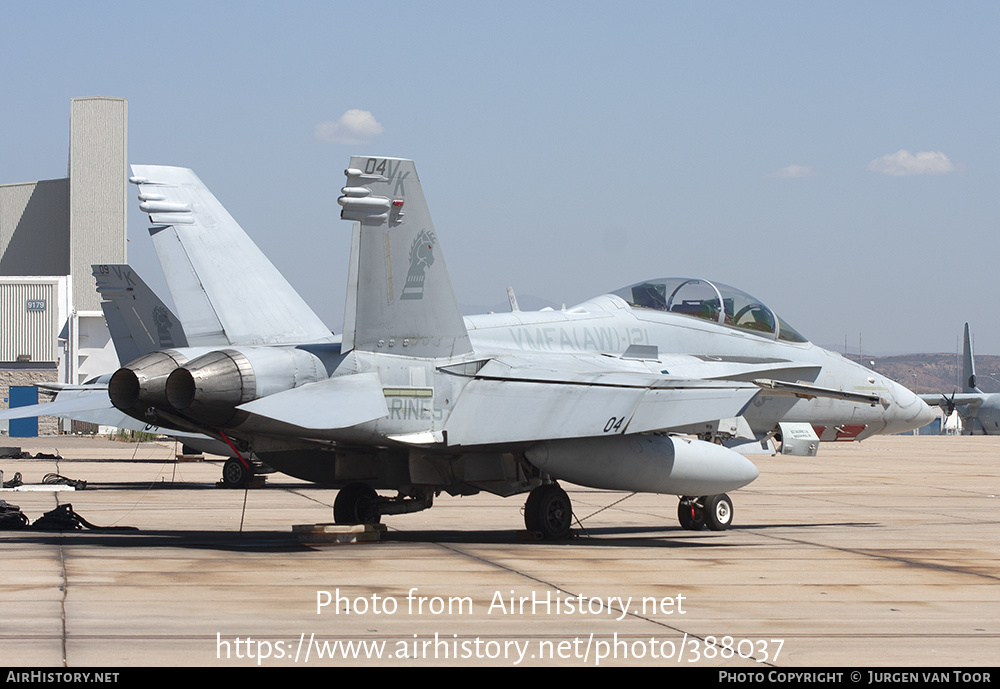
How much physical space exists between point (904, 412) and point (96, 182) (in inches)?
1996

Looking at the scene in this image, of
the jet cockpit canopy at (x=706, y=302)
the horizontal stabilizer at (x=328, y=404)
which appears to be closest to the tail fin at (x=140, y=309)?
the jet cockpit canopy at (x=706, y=302)

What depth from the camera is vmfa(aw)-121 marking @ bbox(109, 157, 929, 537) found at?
11055 mm

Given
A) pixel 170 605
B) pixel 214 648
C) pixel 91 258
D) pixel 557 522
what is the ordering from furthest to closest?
pixel 91 258, pixel 557 522, pixel 170 605, pixel 214 648

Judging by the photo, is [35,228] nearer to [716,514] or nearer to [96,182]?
[96,182]

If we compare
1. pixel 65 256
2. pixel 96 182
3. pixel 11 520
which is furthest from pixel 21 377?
pixel 11 520

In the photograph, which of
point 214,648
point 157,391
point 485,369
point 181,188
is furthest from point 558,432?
point 214,648

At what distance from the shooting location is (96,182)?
5872 centimetres

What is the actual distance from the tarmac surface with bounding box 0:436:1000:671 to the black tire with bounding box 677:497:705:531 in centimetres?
22

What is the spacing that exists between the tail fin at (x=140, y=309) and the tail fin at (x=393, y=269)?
10626mm

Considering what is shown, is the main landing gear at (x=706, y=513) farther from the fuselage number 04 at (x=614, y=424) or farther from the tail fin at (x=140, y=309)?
the tail fin at (x=140, y=309)

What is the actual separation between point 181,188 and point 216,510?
684 centimetres

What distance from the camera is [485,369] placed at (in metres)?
12.3

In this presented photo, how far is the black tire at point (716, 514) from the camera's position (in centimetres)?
1456

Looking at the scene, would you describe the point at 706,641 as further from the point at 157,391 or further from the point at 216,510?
the point at 216,510
